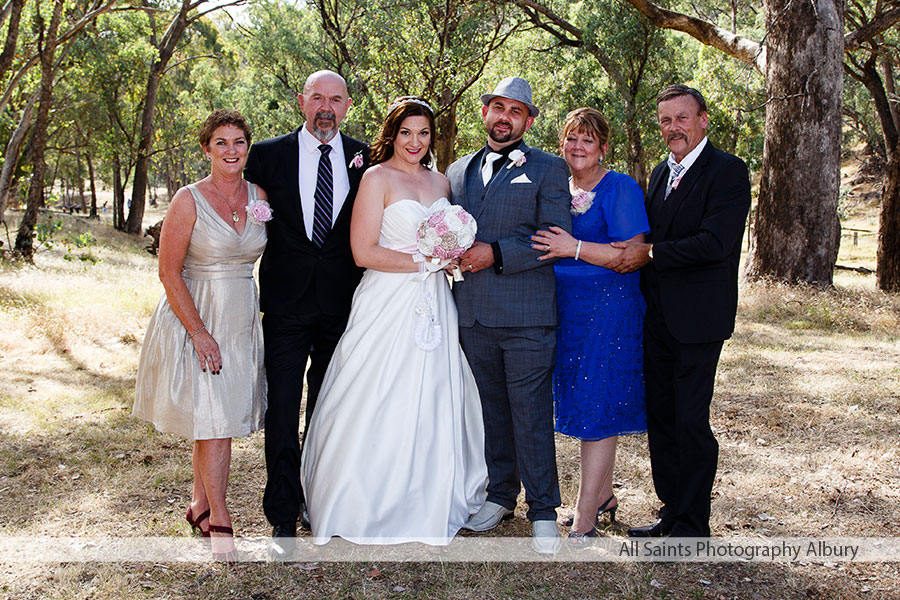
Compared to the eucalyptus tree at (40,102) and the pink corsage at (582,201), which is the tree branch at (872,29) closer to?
the pink corsage at (582,201)

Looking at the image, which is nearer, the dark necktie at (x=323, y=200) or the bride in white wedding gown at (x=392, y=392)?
the bride in white wedding gown at (x=392, y=392)

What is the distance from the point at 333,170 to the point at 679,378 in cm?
A: 229

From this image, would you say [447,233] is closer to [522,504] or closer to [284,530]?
[284,530]

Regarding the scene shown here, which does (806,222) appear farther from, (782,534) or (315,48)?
(315,48)

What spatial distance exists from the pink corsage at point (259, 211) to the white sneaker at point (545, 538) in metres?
2.25

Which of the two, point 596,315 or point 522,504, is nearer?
point 596,315

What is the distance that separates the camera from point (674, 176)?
4055mm

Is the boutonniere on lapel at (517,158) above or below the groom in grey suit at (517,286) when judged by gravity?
above

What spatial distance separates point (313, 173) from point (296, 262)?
539mm

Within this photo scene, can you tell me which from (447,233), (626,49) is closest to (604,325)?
(447,233)

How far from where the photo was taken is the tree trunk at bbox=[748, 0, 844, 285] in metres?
10.9

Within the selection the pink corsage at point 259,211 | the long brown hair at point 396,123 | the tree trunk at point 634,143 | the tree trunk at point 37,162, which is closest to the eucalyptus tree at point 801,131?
the long brown hair at point 396,123

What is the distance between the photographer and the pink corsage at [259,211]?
4.04 m

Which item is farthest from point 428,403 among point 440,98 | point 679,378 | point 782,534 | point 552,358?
point 440,98
